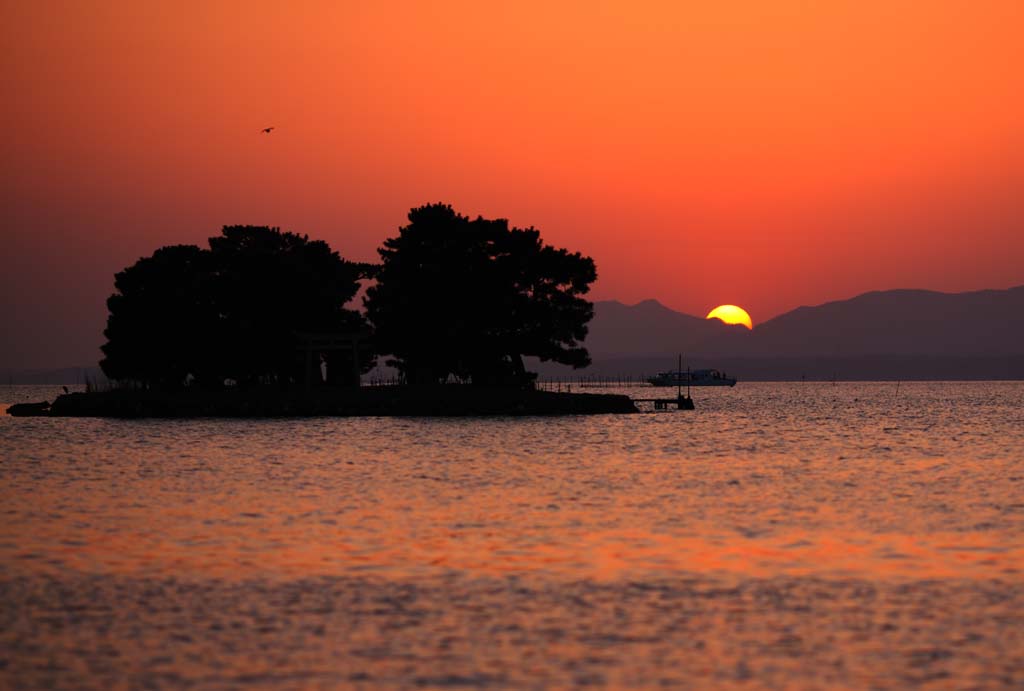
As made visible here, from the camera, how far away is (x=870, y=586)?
82.0 feet

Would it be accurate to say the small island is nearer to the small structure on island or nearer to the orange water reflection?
the small structure on island

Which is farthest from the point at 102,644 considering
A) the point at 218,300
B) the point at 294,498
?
the point at 218,300

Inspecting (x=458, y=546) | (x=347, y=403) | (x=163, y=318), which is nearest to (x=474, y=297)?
(x=347, y=403)

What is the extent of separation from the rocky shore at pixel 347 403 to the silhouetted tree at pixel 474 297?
103 inches

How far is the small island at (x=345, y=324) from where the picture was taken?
366ft

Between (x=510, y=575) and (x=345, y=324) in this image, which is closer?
(x=510, y=575)

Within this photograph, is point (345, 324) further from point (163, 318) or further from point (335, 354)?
point (163, 318)

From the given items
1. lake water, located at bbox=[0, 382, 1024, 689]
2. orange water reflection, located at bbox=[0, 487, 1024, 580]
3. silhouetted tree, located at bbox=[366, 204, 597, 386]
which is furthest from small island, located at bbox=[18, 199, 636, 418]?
orange water reflection, located at bbox=[0, 487, 1024, 580]

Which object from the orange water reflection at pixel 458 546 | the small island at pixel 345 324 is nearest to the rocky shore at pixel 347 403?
the small island at pixel 345 324

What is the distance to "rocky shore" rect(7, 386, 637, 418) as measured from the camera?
4552 inches

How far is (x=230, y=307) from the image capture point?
117812 millimetres

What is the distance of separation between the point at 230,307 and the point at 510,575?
95.0 m

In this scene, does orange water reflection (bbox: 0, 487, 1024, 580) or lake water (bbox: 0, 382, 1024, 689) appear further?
orange water reflection (bbox: 0, 487, 1024, 580)

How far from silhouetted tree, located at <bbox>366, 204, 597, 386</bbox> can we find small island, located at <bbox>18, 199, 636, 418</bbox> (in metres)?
0.12
